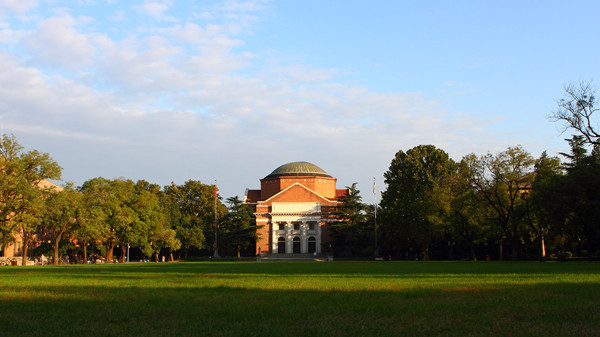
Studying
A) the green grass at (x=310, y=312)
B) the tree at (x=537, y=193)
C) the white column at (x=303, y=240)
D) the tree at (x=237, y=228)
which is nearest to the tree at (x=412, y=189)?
the tree at (x=537, y=193)

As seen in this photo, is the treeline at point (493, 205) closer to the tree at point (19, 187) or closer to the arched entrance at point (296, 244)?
the arched entrance at point (296, 244)

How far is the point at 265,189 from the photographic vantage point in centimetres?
10256

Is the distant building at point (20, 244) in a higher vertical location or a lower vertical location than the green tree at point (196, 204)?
lower

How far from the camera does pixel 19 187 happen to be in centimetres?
4334

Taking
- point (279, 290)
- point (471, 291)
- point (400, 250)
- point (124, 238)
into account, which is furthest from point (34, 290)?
point (400, 250)

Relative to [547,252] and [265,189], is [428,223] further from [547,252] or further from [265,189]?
[265,189]

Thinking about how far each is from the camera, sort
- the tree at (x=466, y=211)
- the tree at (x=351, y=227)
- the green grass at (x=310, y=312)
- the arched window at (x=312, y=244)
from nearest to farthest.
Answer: the green grass at (x=310, y=312)
the tree at (x=466, y=211)
the tree at (x=351, y=227)
the arched window at (x=312, y=244)

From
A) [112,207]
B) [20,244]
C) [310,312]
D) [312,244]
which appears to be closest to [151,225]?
[112,207]

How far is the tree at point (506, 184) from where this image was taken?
45094 millimetres

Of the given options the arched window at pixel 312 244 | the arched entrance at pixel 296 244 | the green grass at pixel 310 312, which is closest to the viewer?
the green grass at pixel 310 312

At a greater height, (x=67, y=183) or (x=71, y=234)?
(x=67, y=183)

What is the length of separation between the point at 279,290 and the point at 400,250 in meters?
61.5

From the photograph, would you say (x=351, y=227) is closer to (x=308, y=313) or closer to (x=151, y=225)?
(x=151, y=225)

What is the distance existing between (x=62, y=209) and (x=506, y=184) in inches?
1544
